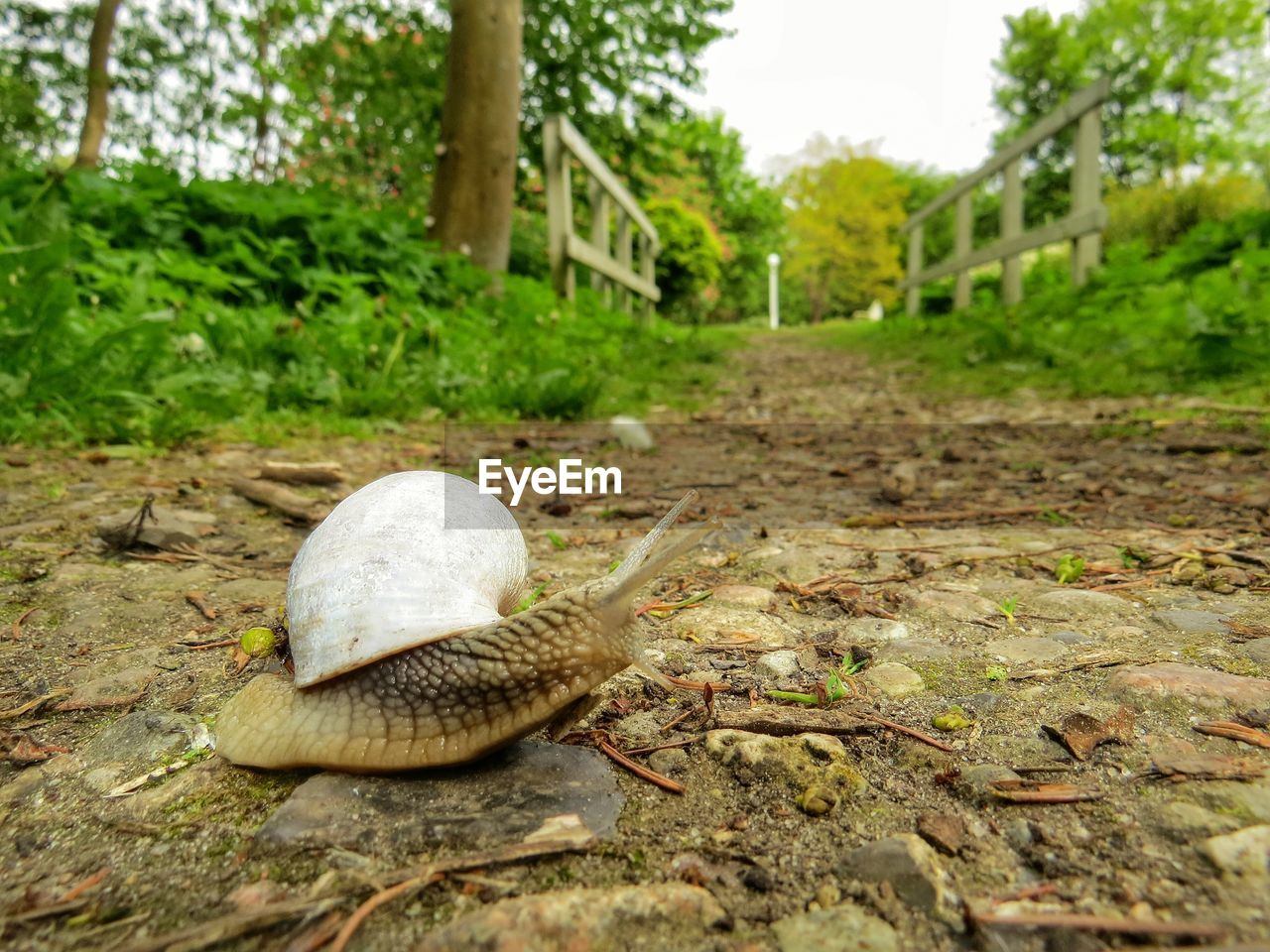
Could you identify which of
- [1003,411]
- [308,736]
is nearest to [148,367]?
[308,736]

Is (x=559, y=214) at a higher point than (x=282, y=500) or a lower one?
higher

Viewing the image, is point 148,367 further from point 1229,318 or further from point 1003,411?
point 1229,318

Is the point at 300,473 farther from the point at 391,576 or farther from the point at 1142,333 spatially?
the point at 1142,333

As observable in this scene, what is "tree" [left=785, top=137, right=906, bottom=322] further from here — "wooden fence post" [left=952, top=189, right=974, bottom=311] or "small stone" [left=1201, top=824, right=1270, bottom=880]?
"small stone" [left=1201, top=824, right=1270, bottom=880]

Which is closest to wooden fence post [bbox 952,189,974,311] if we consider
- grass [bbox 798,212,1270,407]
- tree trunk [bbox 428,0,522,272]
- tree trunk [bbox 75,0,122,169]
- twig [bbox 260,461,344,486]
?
grass [bbox 798,212,1270,407]

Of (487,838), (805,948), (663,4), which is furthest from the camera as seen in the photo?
(663,4)

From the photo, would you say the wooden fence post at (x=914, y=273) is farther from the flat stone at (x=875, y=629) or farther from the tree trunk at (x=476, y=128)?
the flat stone at (x=875, y=629)

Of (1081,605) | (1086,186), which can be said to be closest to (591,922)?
(1081,605)
